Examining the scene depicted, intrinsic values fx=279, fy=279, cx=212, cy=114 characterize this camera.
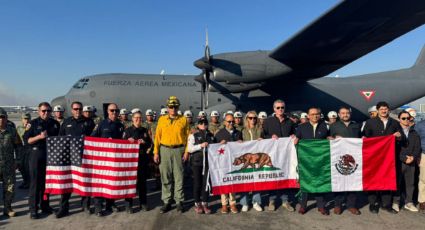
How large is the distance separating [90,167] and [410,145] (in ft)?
22.1

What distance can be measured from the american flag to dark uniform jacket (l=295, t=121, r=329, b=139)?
372 centimetres

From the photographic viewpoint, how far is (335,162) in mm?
6141

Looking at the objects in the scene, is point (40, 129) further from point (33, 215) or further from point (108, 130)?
point (33, 215)

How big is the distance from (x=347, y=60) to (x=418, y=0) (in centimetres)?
386

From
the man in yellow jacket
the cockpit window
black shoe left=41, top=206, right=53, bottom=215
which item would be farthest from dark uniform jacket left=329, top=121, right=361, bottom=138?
the cockpit window

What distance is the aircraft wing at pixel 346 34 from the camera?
7.08 m

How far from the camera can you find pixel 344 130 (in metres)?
6.18

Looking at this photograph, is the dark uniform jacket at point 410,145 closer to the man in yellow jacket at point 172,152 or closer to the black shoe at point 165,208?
the man in yellow jacket at point 172,152

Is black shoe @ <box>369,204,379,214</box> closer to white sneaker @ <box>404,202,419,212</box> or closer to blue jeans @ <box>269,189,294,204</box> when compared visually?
white sneaker @ <box>404,202,419,212</box>

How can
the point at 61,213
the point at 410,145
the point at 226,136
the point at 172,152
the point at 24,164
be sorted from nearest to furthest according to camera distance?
1. the point at 61,213
2. the point at 172,152
3. the point at 410,145
4. the point at 226,136
5. the point at 24,164

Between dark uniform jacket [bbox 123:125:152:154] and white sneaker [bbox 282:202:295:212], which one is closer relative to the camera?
white sneaker [bbox 282:202:295:212]

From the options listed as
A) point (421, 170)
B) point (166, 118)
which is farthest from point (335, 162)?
point (166, 118)

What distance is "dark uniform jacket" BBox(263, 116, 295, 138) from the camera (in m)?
6.15

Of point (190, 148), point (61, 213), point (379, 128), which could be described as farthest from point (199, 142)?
point (379, 128)
